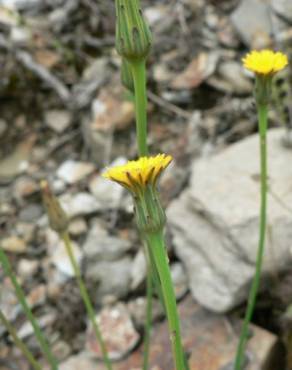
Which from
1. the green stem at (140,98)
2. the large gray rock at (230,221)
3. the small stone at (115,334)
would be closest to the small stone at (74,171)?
the large gray rock at (230,221)

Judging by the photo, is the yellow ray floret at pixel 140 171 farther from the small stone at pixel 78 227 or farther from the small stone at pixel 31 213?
the small stone at pixel 31 213

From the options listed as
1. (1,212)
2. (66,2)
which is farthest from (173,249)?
(66,2)

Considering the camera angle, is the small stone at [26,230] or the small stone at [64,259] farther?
the small stone at [26,230]

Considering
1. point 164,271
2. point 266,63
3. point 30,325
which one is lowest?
point 164,271

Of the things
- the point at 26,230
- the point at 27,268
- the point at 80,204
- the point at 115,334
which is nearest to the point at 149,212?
the point at 115,334

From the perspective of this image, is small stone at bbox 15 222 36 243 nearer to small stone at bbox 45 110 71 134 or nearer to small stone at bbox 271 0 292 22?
small stone at bbox 45 110 71 134

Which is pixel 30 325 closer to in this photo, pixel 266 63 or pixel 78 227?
pixel 78 227

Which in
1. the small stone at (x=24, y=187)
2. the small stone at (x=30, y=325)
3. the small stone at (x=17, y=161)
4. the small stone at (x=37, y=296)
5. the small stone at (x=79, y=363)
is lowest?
the small stone at (x=79, y=363)
